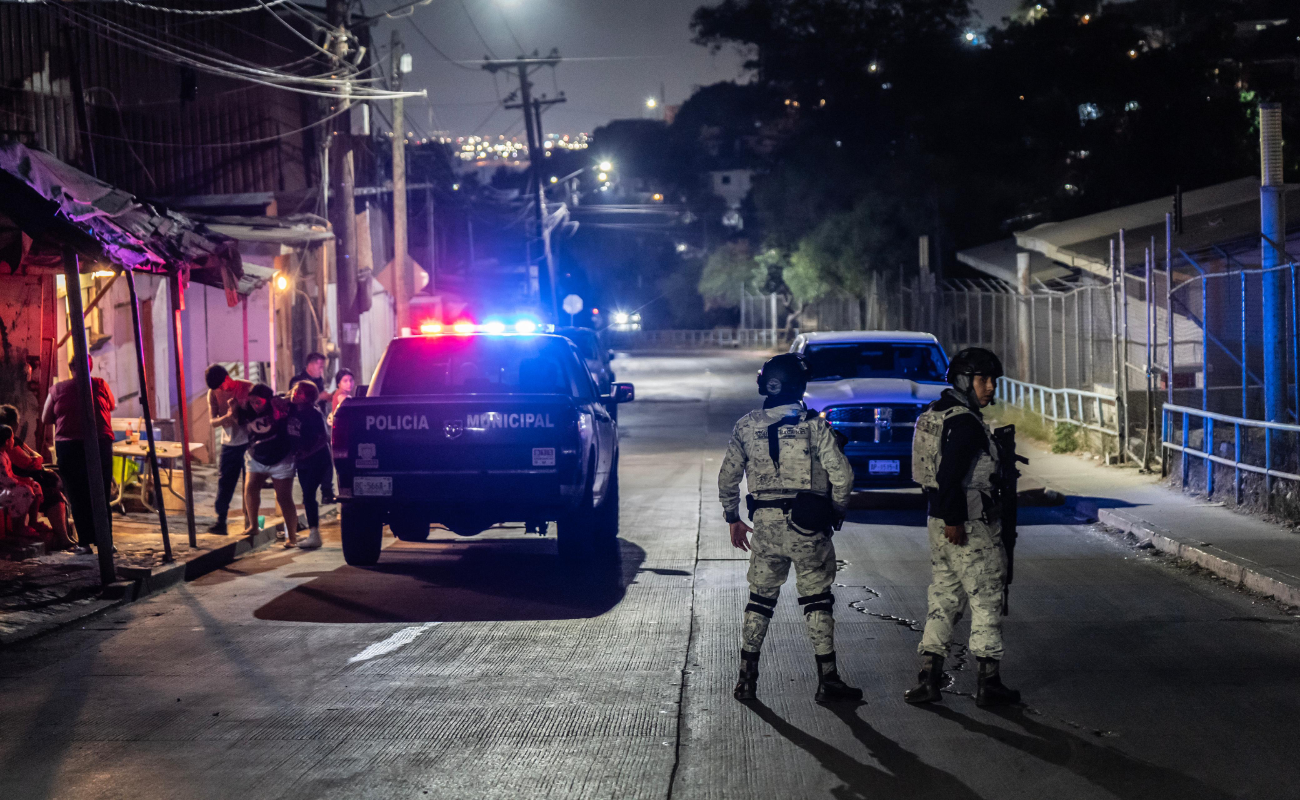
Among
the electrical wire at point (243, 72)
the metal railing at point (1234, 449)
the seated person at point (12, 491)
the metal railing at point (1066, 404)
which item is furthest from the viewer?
the electrical wire at point (243, 72)

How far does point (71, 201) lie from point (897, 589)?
6.68 meters

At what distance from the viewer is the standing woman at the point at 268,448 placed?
12.2 m

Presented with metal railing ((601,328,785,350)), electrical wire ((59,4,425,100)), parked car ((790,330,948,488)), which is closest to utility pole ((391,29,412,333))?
electrical wire ((59,4,425,100))

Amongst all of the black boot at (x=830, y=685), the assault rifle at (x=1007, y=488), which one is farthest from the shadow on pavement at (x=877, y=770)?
the assault rifle at (x=1007, y=488)

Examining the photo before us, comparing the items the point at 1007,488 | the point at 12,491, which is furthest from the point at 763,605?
the point at 12,491

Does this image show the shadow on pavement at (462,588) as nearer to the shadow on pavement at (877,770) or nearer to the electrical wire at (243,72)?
the shadow on pavement at (877,770)

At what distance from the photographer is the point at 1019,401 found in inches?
1008

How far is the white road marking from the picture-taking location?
7.85 metres

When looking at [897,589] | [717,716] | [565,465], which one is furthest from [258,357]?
[717,716]

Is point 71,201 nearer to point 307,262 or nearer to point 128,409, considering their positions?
point 128,409

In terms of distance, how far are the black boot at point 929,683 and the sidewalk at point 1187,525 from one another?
362cm

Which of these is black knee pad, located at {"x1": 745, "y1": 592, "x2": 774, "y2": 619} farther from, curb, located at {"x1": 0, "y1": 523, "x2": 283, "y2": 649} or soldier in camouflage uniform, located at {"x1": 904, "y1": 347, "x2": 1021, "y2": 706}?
curb, located at {"x1": 0, "y1": 523, "x2": 283, "y2": 649}

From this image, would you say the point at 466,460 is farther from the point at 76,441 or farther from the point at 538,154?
the point at 538,154

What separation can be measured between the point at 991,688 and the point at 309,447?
8.02 meters
